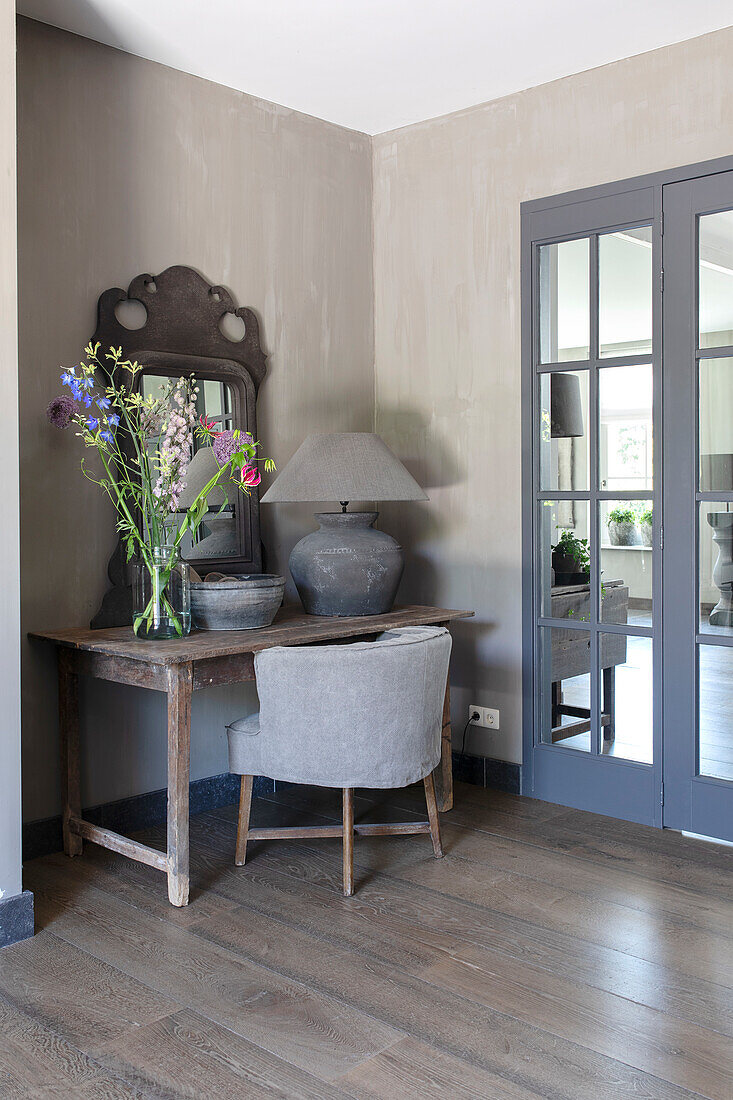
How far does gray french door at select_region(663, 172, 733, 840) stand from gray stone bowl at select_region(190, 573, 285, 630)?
1377mm

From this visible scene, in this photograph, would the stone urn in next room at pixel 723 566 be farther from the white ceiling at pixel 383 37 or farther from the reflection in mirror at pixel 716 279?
the white ceiling at pixel 383 37

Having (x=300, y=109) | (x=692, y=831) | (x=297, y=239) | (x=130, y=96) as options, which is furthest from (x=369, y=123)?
(x=692, y=831)

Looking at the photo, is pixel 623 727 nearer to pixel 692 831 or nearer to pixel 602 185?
pixel 692 831

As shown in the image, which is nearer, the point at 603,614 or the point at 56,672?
the point at 56,672

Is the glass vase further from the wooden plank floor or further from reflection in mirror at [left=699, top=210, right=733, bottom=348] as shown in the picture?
reflection in mirror at [left=699, top=210, right=733, bottom=348]

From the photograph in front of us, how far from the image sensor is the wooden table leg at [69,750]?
10.4 feet

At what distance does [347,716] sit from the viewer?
2.80 meters

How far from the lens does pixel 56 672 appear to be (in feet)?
10.6

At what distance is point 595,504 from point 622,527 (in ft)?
0.43

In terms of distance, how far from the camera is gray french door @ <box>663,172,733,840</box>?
323 cm

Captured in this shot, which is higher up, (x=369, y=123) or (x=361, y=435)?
(x=369, y=123)

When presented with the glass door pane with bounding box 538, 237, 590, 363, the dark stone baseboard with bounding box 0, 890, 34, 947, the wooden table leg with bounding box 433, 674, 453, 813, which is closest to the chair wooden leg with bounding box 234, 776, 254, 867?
the dark stone baseboard with bounding box 0, 890, 34, 947

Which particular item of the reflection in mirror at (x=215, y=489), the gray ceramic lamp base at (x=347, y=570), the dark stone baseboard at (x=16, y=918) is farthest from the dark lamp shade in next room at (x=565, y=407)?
the dark stone baseboard at (x=16, y=918)

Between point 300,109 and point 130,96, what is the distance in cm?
80
